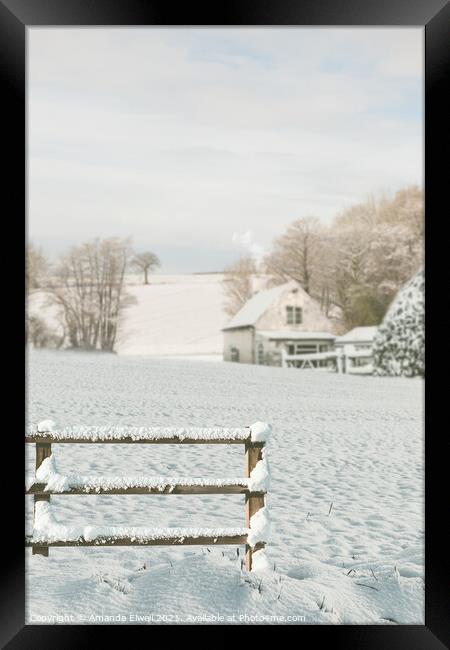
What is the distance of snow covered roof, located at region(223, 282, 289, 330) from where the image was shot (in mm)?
33469

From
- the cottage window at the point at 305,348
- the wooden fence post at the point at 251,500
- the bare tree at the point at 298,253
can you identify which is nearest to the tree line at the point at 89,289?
the bare tree at the point at 298,253

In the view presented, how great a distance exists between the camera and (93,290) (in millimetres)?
36469

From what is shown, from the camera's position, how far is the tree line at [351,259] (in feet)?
114

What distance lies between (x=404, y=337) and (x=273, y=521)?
56.3 ft

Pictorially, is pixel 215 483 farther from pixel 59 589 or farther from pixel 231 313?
pixel 231 313

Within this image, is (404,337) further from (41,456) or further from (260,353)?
(41,456)

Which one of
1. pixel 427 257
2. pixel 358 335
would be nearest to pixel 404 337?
pixel 358 335

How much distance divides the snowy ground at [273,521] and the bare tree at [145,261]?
2421 cm

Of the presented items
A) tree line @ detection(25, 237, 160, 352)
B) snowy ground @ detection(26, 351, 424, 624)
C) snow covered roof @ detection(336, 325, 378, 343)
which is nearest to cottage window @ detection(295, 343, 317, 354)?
snow covered roof @ detection(336, 325, 378, 343)

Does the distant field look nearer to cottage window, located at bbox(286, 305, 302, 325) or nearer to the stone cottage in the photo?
the stone cottage

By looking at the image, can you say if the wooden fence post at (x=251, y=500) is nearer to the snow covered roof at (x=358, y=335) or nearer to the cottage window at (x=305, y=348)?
the snow covered roof at (x=358, y=335)

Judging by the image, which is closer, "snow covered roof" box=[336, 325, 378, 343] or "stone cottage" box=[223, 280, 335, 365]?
"snow covered roof" box=[336, 325, 378, 343]

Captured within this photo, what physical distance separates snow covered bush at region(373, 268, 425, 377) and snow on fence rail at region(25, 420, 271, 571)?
18.1 meters

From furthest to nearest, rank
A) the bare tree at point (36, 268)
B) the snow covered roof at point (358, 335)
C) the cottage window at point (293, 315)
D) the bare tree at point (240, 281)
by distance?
the bare tree at point (240, 281) < the cottage window at point (293, 315) < the bare tree at point (36, 268) < the snow covered roof at point (358, 335)
